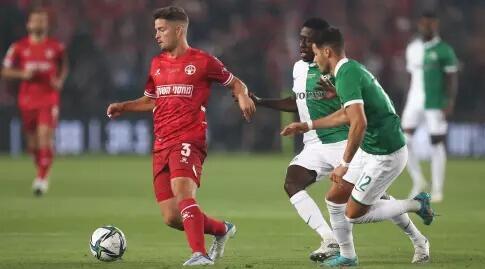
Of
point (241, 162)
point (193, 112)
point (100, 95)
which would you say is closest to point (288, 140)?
point (241, 162)

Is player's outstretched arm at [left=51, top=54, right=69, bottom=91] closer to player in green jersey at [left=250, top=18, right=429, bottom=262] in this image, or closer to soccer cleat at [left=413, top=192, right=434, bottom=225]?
player in green jersey at [left=250, top=18, right=429, bottom=262]

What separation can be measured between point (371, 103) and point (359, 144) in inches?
19.6

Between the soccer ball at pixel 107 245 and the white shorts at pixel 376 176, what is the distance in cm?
192

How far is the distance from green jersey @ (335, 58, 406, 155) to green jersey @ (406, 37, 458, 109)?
778cm

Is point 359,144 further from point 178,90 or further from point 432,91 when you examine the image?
point 432,91

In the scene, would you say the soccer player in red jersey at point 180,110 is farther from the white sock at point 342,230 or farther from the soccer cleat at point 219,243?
the white sock at point 342,230

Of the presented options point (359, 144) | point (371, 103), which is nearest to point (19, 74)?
point (371, 103)

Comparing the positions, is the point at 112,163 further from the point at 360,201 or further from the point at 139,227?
the point at 360,201

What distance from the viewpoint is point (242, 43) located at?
25.8m

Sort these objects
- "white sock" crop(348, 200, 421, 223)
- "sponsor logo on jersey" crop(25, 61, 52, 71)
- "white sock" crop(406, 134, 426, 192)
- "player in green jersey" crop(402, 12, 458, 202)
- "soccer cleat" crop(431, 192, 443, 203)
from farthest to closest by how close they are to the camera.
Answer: "sponsor logo on jersey" crop(25, 61, 52, 71)
"player in green jersey" crop(402, 12, 458, 202)
"white sock" crop(406, 134, 426, 192)
"soccer cleat" crop(431, 192, 443, 203)
"white sock" crop(348, 200, 421, 223)

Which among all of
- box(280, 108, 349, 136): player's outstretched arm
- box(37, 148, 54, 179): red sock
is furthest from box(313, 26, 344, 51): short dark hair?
box(37, 148, 54, 179): red sock

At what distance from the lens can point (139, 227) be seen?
1291 centimetres

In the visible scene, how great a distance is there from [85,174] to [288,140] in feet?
21.2

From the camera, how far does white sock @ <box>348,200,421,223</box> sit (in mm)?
9320
